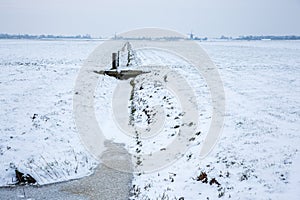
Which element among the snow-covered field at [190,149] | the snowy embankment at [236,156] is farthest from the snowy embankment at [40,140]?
the snowy embankment at [236,156]

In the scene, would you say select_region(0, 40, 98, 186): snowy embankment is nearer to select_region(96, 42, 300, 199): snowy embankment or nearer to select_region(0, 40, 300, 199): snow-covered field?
select_region(0, 40, 300, 199): snow-covered field

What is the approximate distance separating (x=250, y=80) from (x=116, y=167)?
16056 millimetres

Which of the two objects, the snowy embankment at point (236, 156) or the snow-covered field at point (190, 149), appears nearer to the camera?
the snowy embankment at point (236, 156)

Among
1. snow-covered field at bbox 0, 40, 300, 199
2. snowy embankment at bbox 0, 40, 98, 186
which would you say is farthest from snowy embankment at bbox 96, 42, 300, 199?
snowy embankment at bbox 0, 40, 98, 186

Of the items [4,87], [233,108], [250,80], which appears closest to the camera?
[233,108]

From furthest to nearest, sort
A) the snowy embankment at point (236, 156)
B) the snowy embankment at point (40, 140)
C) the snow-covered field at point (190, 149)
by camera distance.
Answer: the snowy embankment at point (40, 140) < the snow-covered field at point (190, 149) < the snowy embankment at point (236, 156)

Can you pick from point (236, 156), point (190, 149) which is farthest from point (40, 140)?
point (236, 156)

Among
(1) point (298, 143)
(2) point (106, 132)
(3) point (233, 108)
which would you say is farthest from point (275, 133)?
(2) point (106, 132)

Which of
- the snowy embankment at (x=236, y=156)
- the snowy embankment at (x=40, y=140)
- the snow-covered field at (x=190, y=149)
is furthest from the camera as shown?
the snowy embankment at (x=40, y=140)

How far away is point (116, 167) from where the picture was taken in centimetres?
913

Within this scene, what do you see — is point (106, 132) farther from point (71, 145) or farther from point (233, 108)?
point (233, 108)

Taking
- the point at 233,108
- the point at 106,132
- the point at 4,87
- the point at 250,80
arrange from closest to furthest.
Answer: the point at 106,132 → the point at 233,108 → the point at 4,87 → the point at 250,80

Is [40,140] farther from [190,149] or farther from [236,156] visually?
[236,156]

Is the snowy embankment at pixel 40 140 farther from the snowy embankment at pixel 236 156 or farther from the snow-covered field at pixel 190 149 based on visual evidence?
the snowy embankment at pixel 236 156
